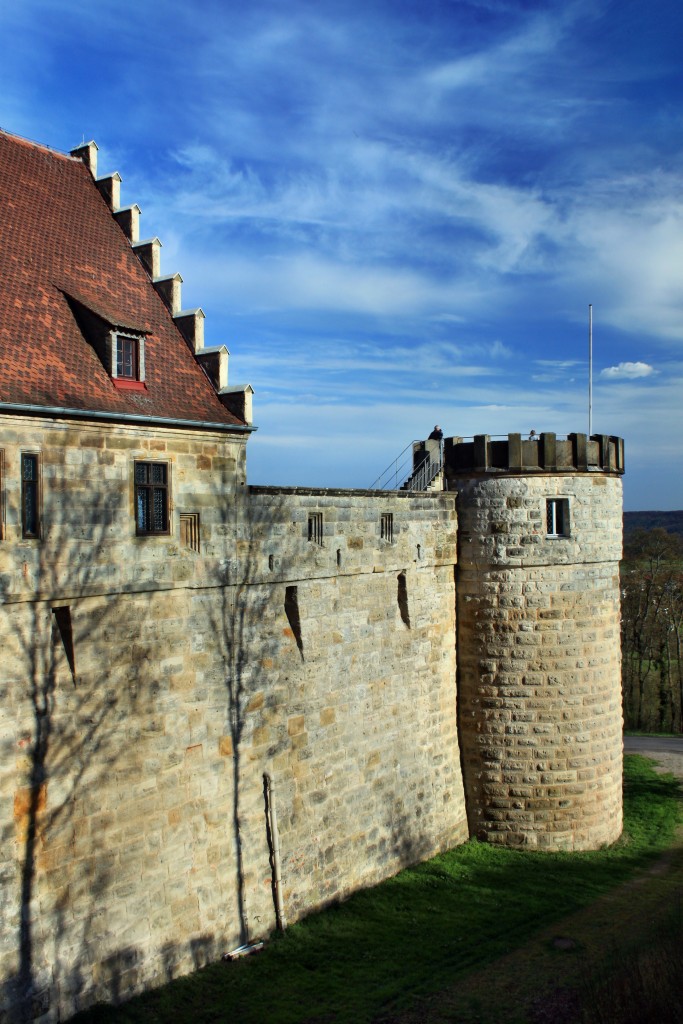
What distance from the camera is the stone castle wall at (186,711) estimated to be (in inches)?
477

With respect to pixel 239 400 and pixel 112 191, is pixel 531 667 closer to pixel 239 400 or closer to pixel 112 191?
pixel 239 400

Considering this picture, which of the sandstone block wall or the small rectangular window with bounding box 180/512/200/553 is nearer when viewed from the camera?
the small rectangular window with bounding box 180/512/200/553

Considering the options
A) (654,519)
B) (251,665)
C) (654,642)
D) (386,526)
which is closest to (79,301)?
(251,665)

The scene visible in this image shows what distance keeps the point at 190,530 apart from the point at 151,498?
0.93 metres

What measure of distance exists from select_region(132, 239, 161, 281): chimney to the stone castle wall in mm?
3827

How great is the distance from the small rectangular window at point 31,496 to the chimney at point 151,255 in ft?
17.9

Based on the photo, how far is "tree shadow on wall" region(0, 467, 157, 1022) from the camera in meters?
11.8

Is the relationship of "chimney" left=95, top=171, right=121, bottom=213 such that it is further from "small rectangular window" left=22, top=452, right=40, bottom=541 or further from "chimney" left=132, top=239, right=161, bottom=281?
"small rectangular window" left=22, top=452, right=40, bottom=541

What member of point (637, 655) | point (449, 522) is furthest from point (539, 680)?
point (637, 655)

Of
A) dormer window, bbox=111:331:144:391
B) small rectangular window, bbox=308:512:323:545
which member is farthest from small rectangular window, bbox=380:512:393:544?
dormer window, bbox=111:331:144:391

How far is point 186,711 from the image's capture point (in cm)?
1425

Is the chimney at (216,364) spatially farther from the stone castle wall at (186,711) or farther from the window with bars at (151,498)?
the window with bars at (151,498)

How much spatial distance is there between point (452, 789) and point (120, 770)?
9313 mm

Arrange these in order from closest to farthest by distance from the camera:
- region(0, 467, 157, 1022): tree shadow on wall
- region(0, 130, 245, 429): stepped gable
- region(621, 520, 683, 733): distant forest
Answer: region(0, 467, 157, 1022): tree shadow on wall → region(0, 130, 245, 429): stepped gable → region(621, 520, 683, 733): distant forest
